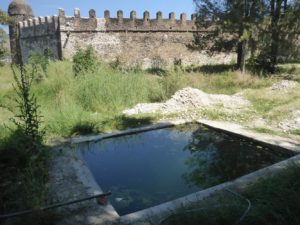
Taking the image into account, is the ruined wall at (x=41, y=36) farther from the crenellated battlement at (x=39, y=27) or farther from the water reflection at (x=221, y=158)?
the water reflection at (x=221, y=158)

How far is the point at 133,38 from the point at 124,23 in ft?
3.53

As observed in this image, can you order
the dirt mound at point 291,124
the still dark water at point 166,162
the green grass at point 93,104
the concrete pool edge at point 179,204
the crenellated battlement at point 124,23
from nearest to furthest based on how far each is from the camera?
the concrete pool edge at point 179,204
the green grass at point 93,104
the still dark water at point 166,162
the dirt mound at point 291,124
the crenellated battlement at point 124,23

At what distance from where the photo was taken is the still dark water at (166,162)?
3.65m

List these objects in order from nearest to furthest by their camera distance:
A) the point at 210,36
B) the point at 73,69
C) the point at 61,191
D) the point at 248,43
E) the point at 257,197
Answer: the point at 257,197 → the point at 61,191 → the point at 73,69 → the point at 248,43 → the point at 210,36

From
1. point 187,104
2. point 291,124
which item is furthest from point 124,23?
point 291,124

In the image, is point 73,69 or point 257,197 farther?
point 73,69

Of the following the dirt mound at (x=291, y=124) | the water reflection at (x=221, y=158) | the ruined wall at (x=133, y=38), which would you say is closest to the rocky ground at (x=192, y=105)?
the dirt mound at (x=291, y=124)

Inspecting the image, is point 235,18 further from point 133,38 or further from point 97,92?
point 133,38

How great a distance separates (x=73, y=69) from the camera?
10766 mm

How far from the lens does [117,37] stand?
17875mm

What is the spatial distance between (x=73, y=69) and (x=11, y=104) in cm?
376

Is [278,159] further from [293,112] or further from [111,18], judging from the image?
[111,18]

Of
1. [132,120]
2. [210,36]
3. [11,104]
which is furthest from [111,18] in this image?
[132,120]

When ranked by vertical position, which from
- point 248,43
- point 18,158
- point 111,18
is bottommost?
point 18,158
